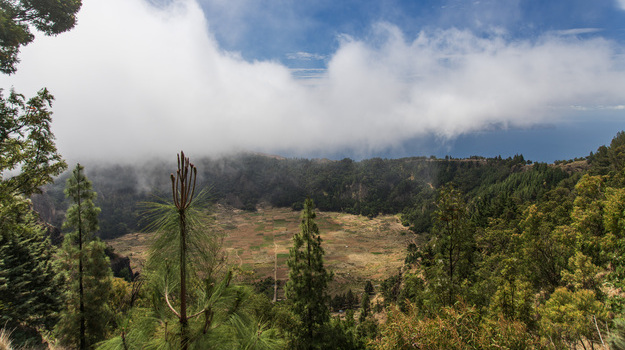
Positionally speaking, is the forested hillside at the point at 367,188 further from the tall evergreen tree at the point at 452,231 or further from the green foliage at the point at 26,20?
the green foliage at the point at 26,20

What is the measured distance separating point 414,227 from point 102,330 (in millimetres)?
123744

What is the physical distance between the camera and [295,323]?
1390cm

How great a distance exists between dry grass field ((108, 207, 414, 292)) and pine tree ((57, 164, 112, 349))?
105 feet

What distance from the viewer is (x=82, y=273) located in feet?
40.6

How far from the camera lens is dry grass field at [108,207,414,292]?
73.5 metres

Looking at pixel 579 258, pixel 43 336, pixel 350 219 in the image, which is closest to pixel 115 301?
pixel 43 336

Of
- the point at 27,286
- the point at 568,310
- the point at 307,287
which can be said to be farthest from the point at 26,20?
the point at 568,310

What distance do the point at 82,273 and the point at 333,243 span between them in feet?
315

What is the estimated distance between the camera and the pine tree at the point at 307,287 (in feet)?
45.4

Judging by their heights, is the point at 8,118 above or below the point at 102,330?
above

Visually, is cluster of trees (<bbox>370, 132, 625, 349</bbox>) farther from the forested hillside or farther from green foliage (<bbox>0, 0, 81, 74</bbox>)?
the forested hillside

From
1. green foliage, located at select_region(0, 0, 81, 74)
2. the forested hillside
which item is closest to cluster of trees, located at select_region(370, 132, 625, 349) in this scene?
green foliage, located at select_region(0, 0, 81, 74)

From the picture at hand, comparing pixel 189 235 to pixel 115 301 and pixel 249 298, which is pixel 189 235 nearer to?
pixel 249 298

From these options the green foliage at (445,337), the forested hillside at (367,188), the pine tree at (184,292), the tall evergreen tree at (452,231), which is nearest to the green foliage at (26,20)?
the pine tree at (184,292)
